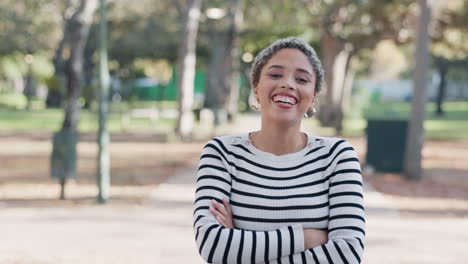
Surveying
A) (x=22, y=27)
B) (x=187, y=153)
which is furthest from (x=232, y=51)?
(x=22, y=27)

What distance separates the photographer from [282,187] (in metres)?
2.70

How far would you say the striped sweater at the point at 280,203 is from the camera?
8.79 ft

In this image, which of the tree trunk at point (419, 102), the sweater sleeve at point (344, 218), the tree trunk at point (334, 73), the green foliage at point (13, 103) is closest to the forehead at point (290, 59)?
the sweater sleeve at point (344, 218)

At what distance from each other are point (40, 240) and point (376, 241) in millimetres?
3413

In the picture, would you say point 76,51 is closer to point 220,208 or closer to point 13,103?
point 220,208

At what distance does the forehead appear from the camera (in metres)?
2.78

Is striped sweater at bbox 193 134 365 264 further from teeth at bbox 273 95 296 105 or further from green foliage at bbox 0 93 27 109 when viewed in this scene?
green foliage at bbox 0 93 27 109

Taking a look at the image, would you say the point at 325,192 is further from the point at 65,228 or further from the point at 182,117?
the point at 182,117

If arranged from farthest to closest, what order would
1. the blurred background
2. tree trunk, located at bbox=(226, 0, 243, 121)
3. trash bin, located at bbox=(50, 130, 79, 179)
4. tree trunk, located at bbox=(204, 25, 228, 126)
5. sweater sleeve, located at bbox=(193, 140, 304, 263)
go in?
tree trunk, located at bbox=(204, 25, 228, 126), tree trunk, located at bbox=(226, 0, 243, 121), trash bin, located at bbox=(50, 130, 79, 179), the blurred background, sweater sleeve, located at bbox=(193, 140, 304, 263)

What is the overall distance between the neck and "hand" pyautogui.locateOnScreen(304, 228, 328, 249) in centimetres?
30

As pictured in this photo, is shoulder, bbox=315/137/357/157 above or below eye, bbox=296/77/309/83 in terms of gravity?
below

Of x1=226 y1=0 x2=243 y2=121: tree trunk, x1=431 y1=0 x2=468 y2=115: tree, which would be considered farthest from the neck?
x1=226 y1=0 x2=243 y2=121: tree trunk

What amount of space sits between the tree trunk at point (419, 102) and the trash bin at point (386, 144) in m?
0.69

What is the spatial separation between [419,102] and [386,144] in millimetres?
1263
